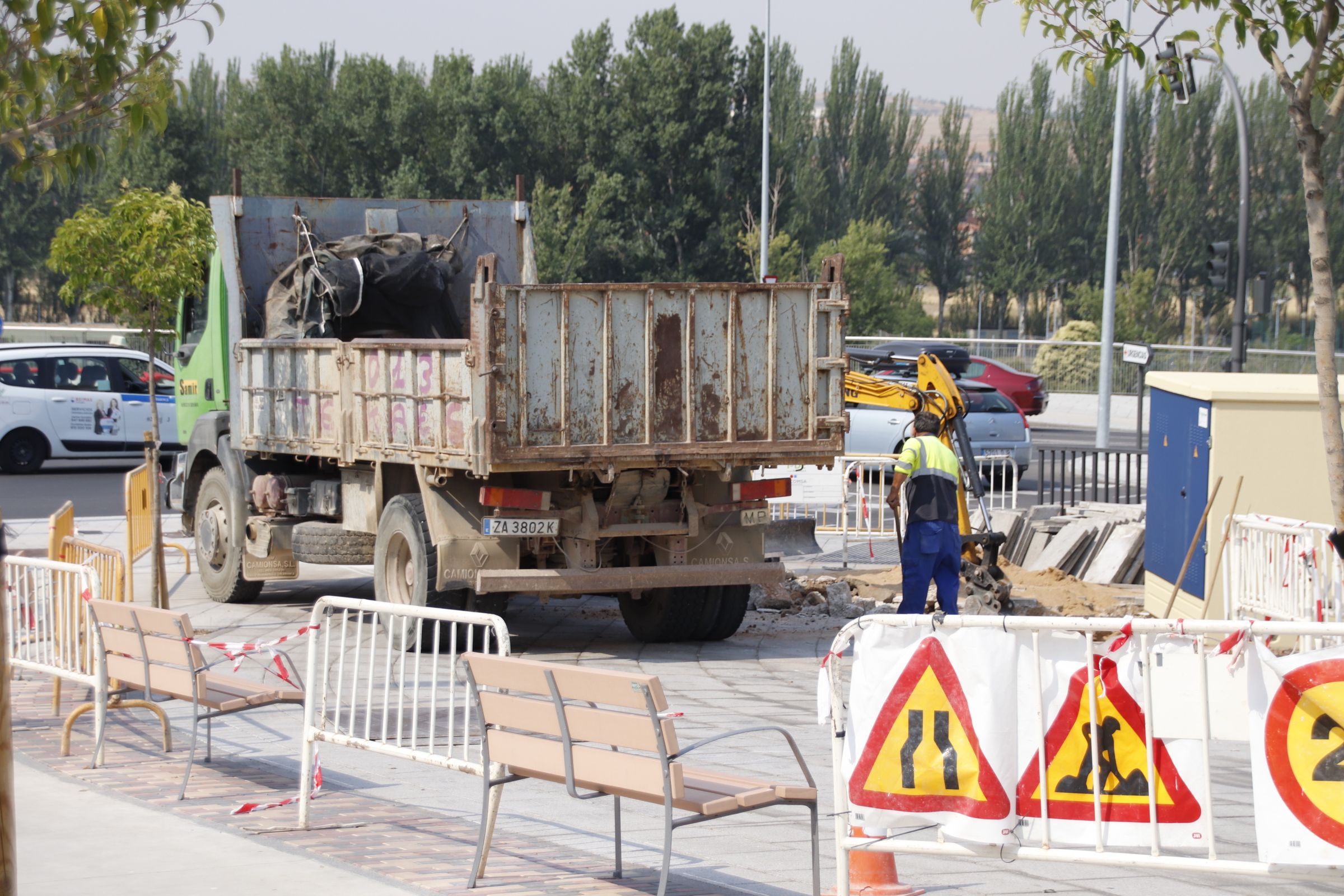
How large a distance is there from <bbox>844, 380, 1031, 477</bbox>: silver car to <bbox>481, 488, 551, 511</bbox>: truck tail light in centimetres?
1267

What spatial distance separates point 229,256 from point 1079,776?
380 inches

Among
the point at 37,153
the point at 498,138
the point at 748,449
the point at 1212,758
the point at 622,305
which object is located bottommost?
the point at 1212,758

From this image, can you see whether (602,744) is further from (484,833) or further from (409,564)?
(409,564)

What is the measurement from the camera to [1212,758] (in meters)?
7.29

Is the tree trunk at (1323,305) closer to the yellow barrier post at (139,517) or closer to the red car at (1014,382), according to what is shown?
the yellow barrier post at (139,517)

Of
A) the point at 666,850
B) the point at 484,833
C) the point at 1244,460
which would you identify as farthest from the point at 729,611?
the point at 666,850

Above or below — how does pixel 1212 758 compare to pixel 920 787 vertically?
below

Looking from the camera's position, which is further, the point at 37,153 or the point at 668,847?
the point at 37,153

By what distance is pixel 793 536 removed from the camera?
40.2ft

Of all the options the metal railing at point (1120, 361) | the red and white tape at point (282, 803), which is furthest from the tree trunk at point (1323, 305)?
the metal railing at point (1120, 361)

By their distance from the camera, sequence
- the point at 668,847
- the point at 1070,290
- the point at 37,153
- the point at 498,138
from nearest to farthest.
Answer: the point at 668,847, the point at 37,153, the point at 498,138, the point at 1070,290

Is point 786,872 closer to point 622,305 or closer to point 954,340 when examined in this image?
point 622,305

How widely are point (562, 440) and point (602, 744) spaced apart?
4354mm

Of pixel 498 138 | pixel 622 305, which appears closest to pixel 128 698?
pixel 622 305
